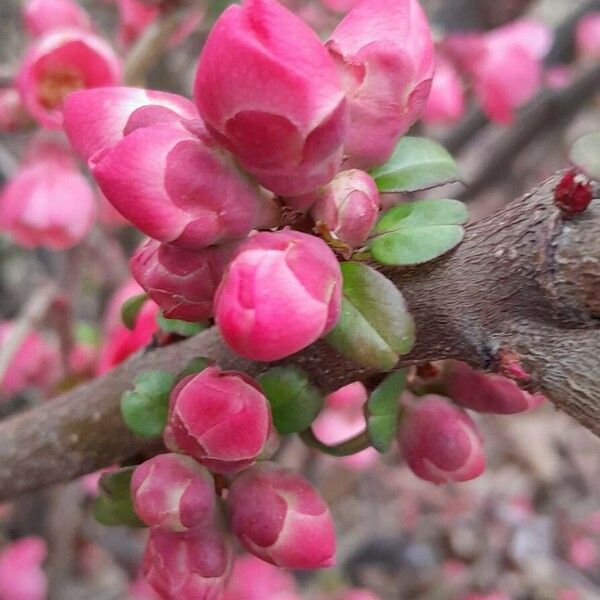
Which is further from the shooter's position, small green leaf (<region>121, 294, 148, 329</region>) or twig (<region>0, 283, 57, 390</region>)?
twig (<region>0, 283, 57, 390</region>)

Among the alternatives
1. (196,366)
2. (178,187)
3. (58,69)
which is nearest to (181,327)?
(196,366)

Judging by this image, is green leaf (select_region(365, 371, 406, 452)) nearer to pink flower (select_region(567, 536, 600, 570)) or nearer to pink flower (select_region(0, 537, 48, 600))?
pink flower (select_region(0, 537, 48, 600))

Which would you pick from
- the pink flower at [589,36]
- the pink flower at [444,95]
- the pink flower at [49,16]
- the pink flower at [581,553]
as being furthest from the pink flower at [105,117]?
the pink flower at [581,553]

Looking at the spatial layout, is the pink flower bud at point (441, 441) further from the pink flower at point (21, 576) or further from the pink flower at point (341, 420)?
the pink flower at point (21, 576)

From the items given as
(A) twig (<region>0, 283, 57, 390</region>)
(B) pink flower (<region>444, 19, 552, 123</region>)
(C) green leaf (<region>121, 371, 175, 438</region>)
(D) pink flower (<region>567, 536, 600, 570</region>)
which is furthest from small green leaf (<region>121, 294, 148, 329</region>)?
(D) pink flower (<region>567, 536, 600, 570</region>)

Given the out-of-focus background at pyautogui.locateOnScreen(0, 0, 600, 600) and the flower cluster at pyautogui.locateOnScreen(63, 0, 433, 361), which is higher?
the flower cluster at pyautogui.locateOnScreen(63, 0, 433, 361)

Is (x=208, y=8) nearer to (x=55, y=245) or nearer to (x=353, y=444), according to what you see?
(x=55, y=245)

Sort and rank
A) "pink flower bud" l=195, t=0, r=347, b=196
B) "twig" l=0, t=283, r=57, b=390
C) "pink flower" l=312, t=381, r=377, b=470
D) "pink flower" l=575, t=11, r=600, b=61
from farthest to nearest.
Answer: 1. "pink flower" l=575, t=11, r=600, b=61
2. "pink flower" l=312, t=381, r=377, b=470
3. "twig" l=0, t=283, r=57, b=390
4. "pink flower bud" l=195, t=0, r=347, b=196
